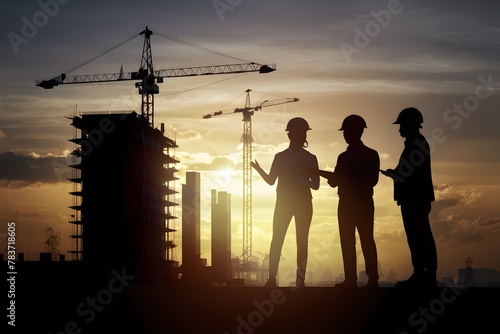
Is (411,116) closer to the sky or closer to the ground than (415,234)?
closer to the sky

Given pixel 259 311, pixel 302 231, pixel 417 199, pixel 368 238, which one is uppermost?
pixel 417 199

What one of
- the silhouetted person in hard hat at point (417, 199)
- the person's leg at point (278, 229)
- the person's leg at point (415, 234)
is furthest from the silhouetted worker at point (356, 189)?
the person's leg at point (278, 229)

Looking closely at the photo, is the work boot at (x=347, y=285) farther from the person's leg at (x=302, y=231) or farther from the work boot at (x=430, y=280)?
the work boot at (x=430, y=280)

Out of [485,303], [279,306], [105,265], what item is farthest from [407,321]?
[105,265]

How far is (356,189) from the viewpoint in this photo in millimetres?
17094

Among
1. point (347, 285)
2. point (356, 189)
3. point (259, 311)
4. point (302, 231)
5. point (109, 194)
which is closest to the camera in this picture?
point (259, 311)

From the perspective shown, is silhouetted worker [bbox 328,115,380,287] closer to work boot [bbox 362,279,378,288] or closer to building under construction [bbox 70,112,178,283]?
work boot [bbox 362,279,378,288]

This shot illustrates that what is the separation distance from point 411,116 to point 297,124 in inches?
105

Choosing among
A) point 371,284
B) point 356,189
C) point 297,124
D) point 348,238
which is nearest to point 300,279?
point 348,238

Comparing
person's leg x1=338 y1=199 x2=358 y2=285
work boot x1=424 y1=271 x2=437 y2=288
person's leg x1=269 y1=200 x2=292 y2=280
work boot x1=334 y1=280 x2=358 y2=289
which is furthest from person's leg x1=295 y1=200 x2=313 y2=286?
work boot x1=424 y1=271 x2=437 y2=288

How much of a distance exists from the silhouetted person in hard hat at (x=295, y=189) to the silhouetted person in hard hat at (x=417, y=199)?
2054mm

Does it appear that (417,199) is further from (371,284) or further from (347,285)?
(347,285)

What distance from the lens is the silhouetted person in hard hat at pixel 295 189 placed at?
18031 mm

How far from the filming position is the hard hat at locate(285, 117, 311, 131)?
18.0 metres
